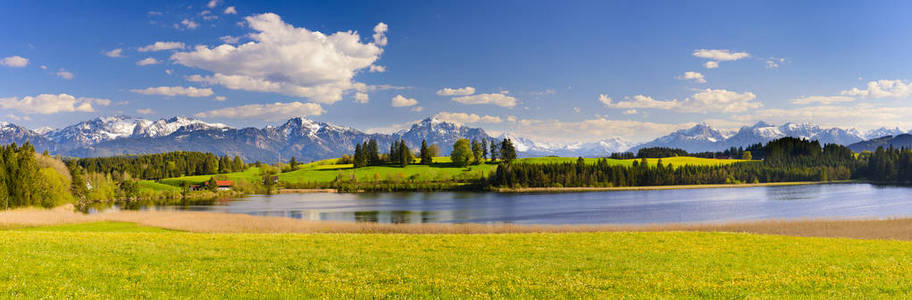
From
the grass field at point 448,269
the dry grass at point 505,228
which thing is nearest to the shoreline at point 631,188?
the dry grass at point 505,228

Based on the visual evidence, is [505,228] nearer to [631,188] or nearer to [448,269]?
[448,269]

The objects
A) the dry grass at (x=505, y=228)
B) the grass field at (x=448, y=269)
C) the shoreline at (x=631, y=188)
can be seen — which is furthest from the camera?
the shoreline at (x=631, y=188)

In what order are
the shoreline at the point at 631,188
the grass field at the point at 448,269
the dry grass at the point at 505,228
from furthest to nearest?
the shoreline at the point at 631,188 < the dry grass at the point at 505,228 < the grass field at the point at 448,269

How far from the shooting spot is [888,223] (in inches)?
2249

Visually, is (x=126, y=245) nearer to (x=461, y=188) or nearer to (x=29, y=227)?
(x=29, y=227)

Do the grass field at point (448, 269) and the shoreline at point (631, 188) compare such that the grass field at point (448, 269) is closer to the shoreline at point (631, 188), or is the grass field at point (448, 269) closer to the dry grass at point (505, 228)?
the dry grass at point (505, 228)

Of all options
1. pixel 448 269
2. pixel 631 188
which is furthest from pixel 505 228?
pixel 631 188

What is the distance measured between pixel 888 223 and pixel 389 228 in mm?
57903

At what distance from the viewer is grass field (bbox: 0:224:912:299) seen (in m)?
15.7

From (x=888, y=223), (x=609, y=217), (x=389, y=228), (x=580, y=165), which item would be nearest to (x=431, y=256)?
(x=389, y=228)

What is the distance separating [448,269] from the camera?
803 inches

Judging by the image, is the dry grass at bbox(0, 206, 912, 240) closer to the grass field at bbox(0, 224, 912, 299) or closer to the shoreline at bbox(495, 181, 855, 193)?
the grass field at bbox(0, 224, 912, 299)

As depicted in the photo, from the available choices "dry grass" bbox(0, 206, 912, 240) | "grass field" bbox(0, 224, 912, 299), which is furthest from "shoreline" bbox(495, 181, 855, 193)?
"grass field" bbox(0, 224, 912, 299)

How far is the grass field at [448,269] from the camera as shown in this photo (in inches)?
618
